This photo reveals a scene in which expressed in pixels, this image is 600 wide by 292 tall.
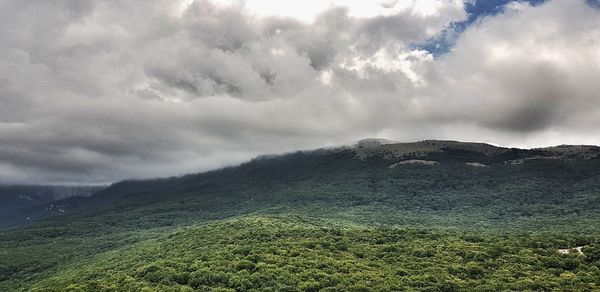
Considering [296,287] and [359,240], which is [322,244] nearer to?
[359,240]

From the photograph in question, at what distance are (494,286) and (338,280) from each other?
1760 cm

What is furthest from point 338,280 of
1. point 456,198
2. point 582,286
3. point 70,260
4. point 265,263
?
point 456,198

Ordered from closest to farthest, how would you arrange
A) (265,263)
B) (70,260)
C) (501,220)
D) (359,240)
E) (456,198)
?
(265,263), (359,240), (70,260), (501,220), (456,198)

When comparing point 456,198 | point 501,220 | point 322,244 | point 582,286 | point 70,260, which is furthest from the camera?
point 456,198

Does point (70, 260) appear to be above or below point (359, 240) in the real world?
below

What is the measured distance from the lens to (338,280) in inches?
1929

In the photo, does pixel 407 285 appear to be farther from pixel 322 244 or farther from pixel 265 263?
pixel 322 244

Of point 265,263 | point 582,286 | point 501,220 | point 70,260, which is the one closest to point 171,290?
point 265,263

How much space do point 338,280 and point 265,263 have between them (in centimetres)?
1236

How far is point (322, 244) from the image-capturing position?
71688mm

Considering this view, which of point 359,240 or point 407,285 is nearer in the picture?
point 407,285

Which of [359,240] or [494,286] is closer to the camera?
[494,286]

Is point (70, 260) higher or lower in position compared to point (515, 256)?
lower

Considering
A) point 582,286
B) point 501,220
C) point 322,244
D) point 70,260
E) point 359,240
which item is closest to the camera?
point 582,286
